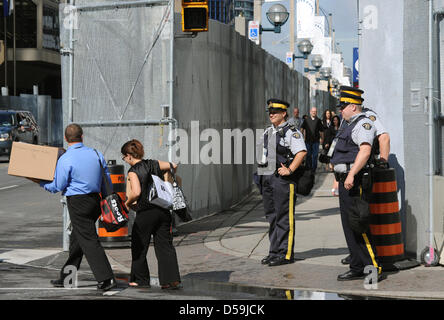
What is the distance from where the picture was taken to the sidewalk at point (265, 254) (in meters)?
8.64

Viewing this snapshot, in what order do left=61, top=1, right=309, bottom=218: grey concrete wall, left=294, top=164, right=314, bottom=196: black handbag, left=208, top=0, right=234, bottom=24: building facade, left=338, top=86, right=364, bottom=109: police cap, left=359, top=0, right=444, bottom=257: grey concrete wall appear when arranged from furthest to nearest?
left=208, top=0, right=234, bottom=24: building facade, left=61, top=1, right=309, bottom=218: grey concrete wall, left=294, top=164, right=314, bottom=196: black handbag, left=359, top=0, right=444, bottom=257: grey concrete wall, left=338, top=86, right=364, bottom=109: police cap

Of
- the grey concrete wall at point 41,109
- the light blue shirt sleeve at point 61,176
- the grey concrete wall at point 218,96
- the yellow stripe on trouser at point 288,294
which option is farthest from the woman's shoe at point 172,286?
the grey concrete wall at point 41,109

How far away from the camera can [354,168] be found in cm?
853

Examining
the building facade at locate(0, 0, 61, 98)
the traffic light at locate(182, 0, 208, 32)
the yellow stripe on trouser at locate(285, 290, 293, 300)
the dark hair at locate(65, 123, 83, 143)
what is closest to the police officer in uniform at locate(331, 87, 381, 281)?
the yellow stripe on trouser at locate(285, 290, 293, 300)

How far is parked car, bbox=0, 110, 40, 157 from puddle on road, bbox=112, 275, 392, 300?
24940mm

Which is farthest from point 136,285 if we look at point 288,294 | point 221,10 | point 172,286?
point 221,10

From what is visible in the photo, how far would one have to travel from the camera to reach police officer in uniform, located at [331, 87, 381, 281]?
862 centimetres

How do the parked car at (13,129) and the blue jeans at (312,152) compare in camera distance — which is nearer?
the blue jeans at (312,152)

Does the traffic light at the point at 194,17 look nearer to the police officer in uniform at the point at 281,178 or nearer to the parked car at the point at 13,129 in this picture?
the police officer in uniform at the point at 281,178

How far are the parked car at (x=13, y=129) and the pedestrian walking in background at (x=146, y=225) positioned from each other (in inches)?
990

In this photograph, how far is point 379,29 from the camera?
1052 centimetres

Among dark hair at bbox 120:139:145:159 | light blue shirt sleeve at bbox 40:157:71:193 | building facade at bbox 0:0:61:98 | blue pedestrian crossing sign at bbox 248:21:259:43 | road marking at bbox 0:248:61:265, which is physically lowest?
road marking at bbox 0:248:61:265

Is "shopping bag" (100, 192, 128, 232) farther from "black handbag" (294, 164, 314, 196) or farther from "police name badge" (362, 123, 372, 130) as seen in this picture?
"police name badge" (362, 123, 372, 130)

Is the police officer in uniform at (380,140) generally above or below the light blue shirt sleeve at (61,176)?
above
